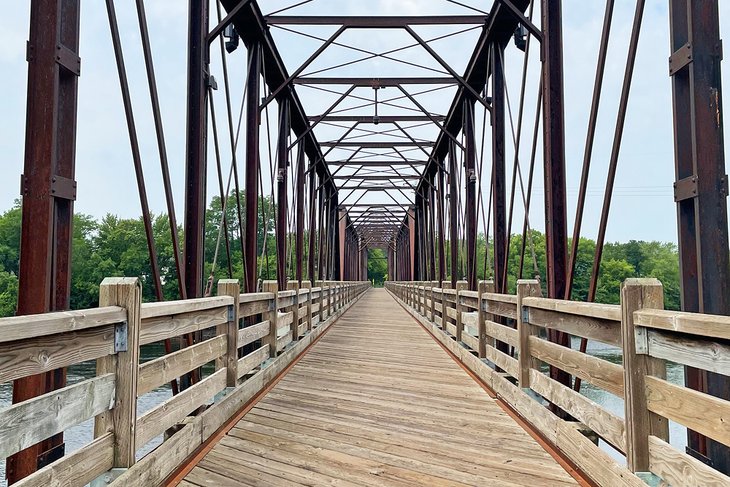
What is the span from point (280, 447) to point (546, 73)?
12.6ft

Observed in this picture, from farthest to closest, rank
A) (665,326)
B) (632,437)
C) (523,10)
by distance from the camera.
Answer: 1. (523,10)
2. (632,437)
3. (665,326)

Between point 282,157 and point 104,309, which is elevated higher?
point 282,157

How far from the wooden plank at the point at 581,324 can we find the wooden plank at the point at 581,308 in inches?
1.5

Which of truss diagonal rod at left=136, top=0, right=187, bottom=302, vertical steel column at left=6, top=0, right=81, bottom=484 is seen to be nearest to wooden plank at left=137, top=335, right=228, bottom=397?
vertical steel column at left=6, top=0, right=81, bottom=484

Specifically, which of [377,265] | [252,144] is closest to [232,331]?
[252,144]

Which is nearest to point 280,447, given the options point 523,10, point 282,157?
point 523,10

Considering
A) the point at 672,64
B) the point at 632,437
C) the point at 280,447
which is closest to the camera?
the point at 632,437

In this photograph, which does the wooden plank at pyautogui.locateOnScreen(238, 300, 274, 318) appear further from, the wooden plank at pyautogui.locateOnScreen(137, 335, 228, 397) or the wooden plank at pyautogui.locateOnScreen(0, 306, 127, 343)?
the wooden plank at pyautogui.locateOnScreen(0, 306, 127, 343)

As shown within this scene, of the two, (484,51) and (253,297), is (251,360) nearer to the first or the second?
(253,297)

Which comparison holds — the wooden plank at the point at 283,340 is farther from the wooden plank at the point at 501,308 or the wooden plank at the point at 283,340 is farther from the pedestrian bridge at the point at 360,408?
the wooden plank at the point at 501,308

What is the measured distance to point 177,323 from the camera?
298 centimetres

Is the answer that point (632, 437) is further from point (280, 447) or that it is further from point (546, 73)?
point (546, 73)

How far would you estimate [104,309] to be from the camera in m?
2.16

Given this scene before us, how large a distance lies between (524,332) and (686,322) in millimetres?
2141
